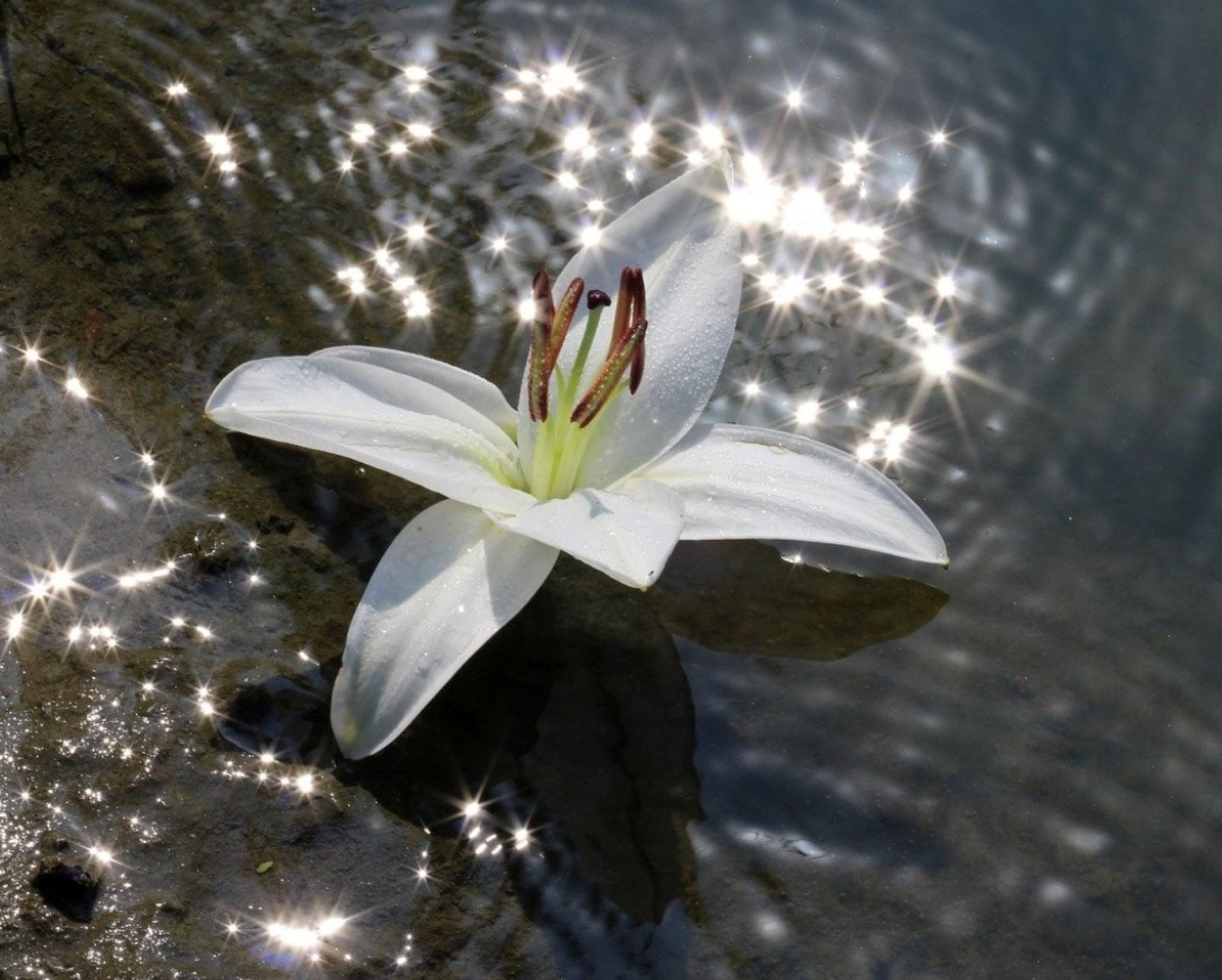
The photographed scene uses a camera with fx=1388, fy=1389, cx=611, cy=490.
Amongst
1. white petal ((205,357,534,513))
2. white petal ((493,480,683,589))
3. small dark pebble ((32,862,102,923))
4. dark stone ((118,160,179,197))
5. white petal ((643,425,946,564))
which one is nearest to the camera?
small dark pebble ((32,862,102,923))

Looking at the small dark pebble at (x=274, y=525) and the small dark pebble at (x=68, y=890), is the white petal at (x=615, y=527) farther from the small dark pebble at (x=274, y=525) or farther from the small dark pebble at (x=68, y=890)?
the small dark pebble at (x=68, y=890)

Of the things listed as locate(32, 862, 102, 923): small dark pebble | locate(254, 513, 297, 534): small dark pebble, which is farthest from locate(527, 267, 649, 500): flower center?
locate(32, 862, 102, 923): small dark pebble

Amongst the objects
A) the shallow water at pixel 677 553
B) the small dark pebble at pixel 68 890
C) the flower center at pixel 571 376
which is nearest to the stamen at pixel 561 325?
the flower center at pixel 571 376

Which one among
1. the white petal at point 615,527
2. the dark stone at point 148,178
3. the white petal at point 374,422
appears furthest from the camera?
the dark stone at point 148,178

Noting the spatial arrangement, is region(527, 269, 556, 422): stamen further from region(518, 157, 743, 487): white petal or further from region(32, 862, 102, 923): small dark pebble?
region(32, 862, 102, 923): small dark pebble

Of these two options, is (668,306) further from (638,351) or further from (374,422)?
(374,422)

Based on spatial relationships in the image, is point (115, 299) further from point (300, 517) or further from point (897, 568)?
point (897, 568)
